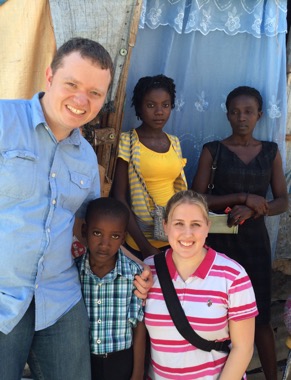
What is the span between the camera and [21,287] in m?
1.73

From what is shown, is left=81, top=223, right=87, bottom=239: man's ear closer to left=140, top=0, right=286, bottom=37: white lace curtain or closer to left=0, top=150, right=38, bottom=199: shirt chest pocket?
left=0, top=150, right=38, bottom=199: shirt chest pocket

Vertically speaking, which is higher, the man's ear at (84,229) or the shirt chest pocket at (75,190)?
the shirt chest pocket at (75,190)

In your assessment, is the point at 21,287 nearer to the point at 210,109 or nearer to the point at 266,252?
the point at 266,252

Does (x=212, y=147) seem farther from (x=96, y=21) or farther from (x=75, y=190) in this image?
(x=75, y=190)

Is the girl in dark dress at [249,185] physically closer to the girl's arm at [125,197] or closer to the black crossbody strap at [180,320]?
the girl's arm at [125,197]

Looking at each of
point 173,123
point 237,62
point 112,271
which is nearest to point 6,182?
point 112,271

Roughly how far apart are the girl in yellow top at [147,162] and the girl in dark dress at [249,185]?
0.27 m

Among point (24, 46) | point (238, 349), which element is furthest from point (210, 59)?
point (238, 349)

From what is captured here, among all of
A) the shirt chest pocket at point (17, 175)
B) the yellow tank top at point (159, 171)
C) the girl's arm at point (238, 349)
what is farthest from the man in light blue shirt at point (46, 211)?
Result: the yellow tank top at point (159, 171)

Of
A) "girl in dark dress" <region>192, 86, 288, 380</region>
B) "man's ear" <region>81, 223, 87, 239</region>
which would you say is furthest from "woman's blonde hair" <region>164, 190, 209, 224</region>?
"girl in dark dress" <region>192, 86, 288, 380</region>

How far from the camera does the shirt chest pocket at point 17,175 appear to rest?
1676mm

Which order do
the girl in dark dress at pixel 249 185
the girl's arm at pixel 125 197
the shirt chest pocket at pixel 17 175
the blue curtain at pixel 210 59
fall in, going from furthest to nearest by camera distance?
the blue curtain at pixel 210 59 → the girl in dark dress at pixel 249 185 → the girl's arm at pixel 125 197 → the shirt chest pocket at pixel 17 175

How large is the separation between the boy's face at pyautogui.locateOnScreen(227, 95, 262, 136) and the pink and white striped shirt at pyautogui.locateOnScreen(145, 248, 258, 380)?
115cm

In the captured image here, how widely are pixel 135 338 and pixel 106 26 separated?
63.6 inches
